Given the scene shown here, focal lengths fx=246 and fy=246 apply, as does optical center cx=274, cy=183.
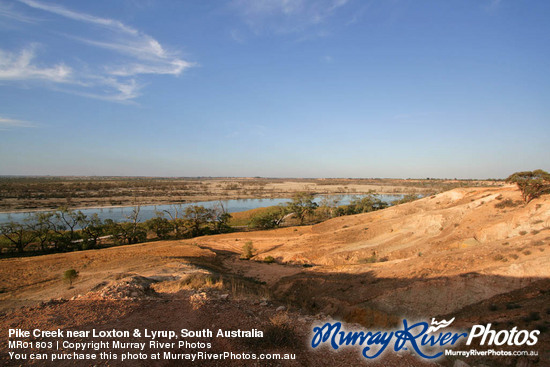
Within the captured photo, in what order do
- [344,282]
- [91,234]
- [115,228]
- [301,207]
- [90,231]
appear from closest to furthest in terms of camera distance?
[344,282] < [90,231] < [91,234] < [115,228] < [301,207]

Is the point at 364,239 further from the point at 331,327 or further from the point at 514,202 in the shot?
the point at 331,327

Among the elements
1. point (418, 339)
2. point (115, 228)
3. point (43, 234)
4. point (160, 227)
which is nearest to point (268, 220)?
point (160, 227)

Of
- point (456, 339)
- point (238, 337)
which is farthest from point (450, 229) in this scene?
point (238, 337)

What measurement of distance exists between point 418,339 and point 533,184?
2345cm

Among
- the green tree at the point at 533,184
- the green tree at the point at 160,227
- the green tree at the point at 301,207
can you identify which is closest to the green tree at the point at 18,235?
the green tree at the point at 160,227

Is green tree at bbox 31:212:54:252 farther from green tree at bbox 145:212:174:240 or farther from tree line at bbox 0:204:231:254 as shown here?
green tree at bbox 145:212:174:240

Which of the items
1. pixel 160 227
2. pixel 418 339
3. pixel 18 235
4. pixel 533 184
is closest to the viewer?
pixel 418 339

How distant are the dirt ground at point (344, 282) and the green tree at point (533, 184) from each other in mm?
1089

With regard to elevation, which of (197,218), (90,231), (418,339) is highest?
(418,339)

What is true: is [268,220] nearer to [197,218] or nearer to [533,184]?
[197,218]

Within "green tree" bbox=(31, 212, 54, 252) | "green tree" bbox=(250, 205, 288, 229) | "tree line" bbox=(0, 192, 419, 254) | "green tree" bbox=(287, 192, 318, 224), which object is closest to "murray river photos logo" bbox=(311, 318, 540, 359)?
"tree line" bbox=(0, 192, 419, 254)

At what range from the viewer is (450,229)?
22938 mm

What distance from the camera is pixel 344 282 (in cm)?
1572

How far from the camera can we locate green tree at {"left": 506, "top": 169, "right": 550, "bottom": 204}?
21.5m
